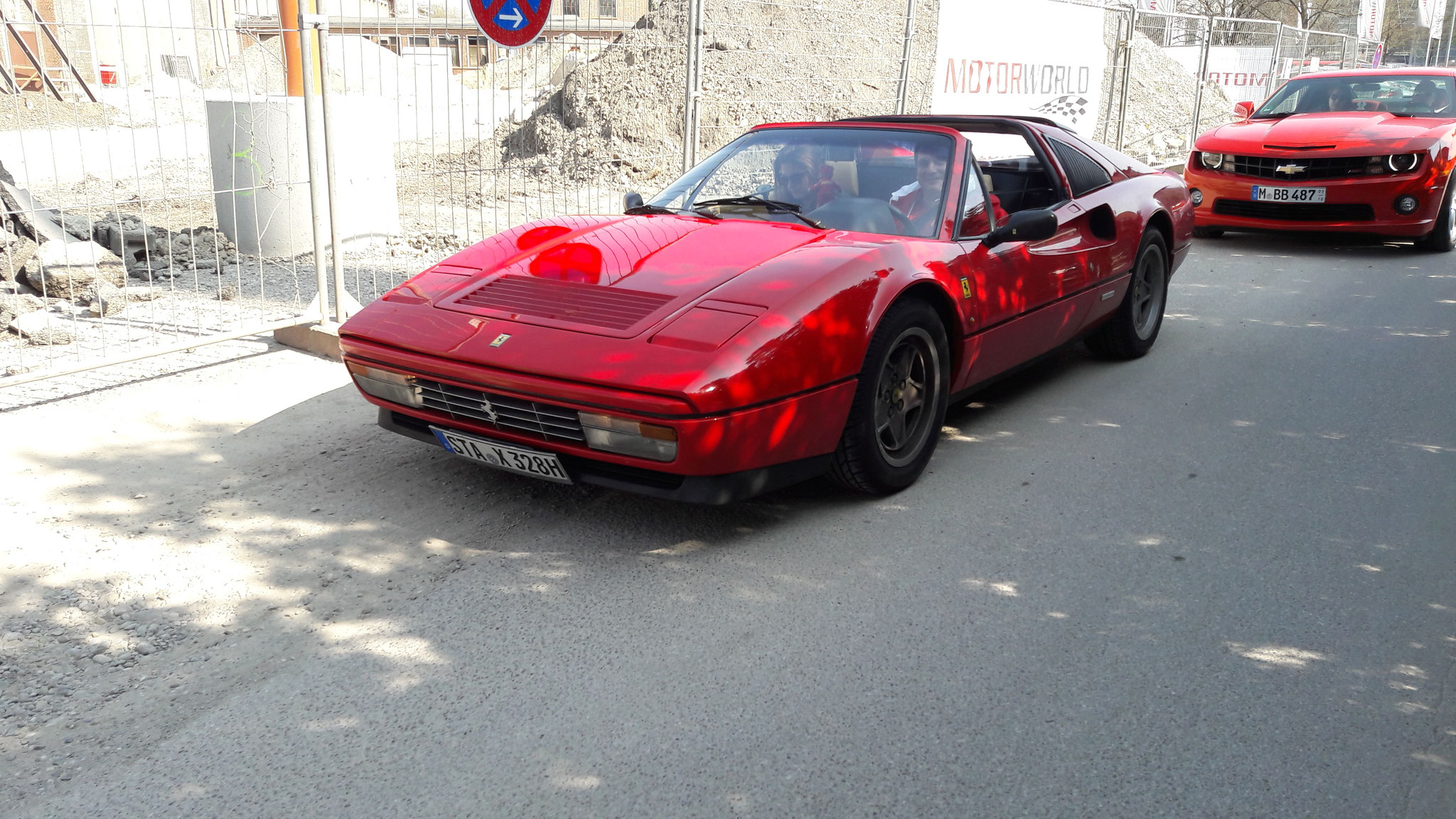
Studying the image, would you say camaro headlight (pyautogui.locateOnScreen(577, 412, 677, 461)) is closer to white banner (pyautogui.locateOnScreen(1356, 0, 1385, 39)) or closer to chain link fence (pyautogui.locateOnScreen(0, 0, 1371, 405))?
chain link fence (pyautogui.locateOnScreen(0, 0, 1371, 405))

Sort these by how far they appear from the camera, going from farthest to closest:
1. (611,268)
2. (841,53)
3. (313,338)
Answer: (841,53)
(313,338)
(611,268)

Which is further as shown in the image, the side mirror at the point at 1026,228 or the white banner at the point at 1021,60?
the white banner at the point at 1021,60

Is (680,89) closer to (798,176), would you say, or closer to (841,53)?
(841,53)

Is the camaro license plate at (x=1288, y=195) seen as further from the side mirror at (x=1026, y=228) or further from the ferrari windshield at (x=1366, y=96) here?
the side mirror at (x=1026, y=228)

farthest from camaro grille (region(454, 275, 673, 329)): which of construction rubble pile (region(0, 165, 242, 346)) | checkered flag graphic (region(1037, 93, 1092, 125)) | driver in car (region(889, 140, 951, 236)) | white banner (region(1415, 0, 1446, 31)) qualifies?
white banner (region(1415, 0, 1446, 31))

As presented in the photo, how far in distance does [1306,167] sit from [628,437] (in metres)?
8.25

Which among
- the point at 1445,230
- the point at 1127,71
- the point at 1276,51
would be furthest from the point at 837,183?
the point at 1276,51

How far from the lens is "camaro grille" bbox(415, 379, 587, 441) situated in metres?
3.56

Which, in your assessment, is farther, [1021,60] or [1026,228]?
[1021,60]

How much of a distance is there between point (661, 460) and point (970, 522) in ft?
4.03

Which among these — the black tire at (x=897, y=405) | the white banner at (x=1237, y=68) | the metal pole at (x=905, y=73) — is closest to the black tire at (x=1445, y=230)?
the metal pole at (x=905, y=73)

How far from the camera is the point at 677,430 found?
11.1 feet

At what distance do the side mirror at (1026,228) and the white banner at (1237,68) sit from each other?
15.7 metres

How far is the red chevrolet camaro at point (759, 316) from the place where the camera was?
3.51m
